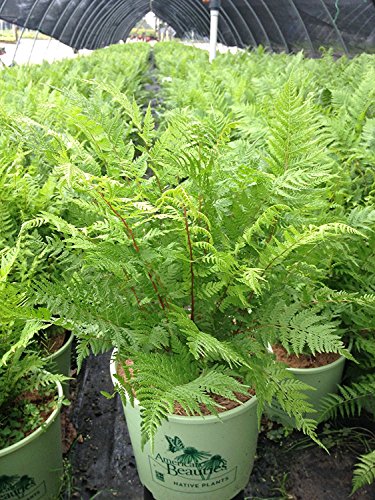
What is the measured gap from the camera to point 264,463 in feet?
6.81

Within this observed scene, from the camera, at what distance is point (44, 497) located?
5.63 ft

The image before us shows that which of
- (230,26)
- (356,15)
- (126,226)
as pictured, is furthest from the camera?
(230,26)

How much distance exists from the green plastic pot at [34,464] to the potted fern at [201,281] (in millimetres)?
316

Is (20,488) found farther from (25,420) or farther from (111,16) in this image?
(111,16)

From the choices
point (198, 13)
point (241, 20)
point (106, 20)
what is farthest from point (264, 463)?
point (106, 20)

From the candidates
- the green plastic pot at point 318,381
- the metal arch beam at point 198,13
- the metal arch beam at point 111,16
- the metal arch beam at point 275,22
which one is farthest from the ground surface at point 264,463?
the metal arch beam at point 111,16

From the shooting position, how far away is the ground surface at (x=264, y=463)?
6.43ft

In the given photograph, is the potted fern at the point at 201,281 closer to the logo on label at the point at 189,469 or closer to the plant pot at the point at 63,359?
the logo on label at the point at 189,469

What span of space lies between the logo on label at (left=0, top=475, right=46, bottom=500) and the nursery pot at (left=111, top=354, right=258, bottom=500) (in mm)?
366

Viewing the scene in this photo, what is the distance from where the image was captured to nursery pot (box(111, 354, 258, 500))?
144 cm

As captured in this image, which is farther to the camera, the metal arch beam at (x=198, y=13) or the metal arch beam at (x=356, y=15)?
the metal arch beam at (x=198, y=13)

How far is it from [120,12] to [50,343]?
26.0 metres

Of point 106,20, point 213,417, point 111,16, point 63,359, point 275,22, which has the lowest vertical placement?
point 63,359

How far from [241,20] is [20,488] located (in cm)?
1531
